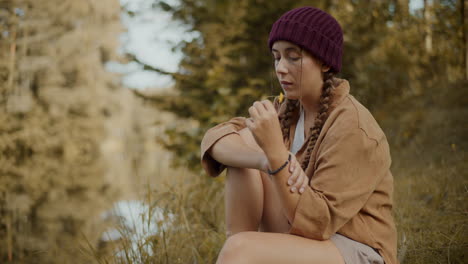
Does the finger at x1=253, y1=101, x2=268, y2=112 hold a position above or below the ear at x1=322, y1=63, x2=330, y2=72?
below

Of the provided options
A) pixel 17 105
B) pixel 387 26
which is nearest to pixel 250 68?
pixel 387 26

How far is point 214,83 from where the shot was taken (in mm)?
5520

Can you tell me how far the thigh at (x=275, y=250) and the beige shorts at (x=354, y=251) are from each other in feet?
0.09

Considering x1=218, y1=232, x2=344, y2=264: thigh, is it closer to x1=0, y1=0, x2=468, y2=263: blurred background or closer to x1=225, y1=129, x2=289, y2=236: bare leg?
x1=225, y1=129, x2=289, y2=236: bare leg

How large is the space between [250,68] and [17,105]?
252 inches

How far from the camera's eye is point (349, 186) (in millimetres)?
1473

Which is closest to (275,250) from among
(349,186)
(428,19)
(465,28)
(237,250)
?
(237,250)

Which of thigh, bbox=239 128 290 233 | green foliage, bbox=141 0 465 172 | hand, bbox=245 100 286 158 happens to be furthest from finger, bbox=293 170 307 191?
green foliage, bbox=141 0 465 172

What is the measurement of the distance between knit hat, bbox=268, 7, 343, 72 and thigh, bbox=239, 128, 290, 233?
1.50 ft

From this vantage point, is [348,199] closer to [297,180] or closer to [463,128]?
[297,180]

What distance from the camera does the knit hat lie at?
5.59 ft

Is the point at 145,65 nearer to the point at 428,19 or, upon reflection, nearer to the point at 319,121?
the point at 319,121

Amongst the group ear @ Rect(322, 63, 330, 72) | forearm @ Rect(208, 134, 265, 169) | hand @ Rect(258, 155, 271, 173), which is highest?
ear @ Rect(322, 63, 330, 72)

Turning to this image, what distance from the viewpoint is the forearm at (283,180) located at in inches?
55.6
